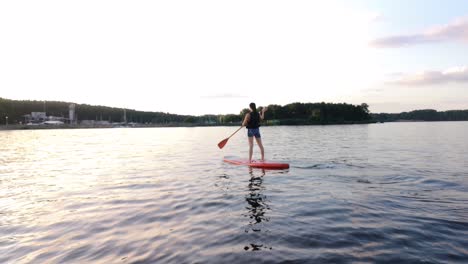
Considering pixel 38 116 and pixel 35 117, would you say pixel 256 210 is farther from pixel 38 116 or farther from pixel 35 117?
pixel 38 116

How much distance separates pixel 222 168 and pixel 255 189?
521 centimetres

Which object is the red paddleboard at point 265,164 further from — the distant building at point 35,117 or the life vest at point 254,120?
the distant building at point 35,117

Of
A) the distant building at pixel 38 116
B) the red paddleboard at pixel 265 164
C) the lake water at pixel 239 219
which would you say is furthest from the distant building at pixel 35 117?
the red paddleboard at pixel 265 164

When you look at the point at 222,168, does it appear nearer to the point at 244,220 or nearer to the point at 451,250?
the point at 244,220

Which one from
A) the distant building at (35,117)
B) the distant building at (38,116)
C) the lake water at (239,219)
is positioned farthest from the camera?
the distant building at (35,117)

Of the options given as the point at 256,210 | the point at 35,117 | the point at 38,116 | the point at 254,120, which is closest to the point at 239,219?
the point at 256,210

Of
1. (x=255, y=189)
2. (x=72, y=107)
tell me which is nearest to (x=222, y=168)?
(x=255, y=189)

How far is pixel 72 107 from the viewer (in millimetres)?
195750

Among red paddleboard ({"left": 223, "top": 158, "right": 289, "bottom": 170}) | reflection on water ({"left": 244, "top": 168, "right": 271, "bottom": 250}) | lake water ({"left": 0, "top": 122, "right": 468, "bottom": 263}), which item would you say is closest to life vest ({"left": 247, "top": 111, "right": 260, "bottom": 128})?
red paddleboard ({"left": 223, "top": 158, "right": 289, "bottom": 170})

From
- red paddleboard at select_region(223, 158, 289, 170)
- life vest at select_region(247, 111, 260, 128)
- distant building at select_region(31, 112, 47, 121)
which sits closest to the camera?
red paddleboard at select_region(223, 158, 289, 170)

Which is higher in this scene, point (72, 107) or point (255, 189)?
point (72, 107)

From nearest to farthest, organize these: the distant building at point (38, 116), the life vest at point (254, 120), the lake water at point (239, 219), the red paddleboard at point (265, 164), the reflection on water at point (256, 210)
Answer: the lake water at point (239, 219) → the reflection on water at point (256, 210) → the red paddleboard at point (265, 164) → the life vest at point (254, 120) → the distant building at point (38, 116)

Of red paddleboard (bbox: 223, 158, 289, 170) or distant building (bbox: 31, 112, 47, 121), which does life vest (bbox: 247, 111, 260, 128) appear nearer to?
red paddleboard (bbox: 223, 158, 289, 170)

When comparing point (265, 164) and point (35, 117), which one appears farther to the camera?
point (35, 117)
